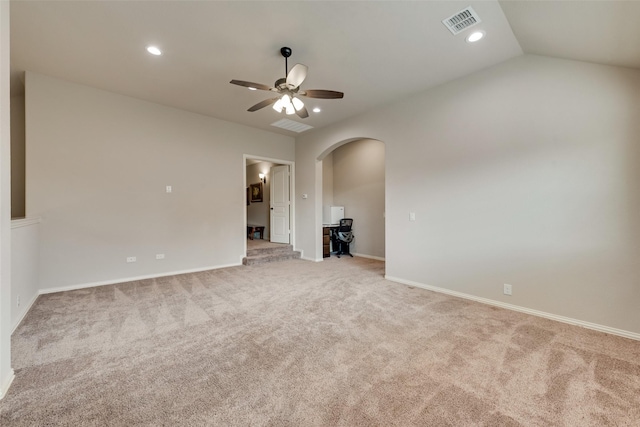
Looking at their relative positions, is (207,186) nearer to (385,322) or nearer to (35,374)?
(35,374)

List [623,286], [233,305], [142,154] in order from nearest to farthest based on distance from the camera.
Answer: [623,286]
[233,305]
[142,154]

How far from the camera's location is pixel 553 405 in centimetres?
162

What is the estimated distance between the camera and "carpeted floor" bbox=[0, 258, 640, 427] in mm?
1549

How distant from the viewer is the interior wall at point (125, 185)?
147 inches

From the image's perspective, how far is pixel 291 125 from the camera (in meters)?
5.58

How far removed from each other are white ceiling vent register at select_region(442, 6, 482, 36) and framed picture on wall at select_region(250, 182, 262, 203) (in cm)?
696

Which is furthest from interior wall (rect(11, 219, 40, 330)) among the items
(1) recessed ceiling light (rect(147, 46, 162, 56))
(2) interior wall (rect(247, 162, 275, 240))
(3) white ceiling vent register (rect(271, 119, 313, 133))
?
(2) interior wall (rect(247, 162, 275, 240))

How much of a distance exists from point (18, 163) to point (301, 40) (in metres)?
5.11

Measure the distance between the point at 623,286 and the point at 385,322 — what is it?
235 centimetres

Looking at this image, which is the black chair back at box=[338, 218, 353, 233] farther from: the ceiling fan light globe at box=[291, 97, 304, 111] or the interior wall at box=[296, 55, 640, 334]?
the ceiling fan light globe at box=[291, 97, 304, 111]

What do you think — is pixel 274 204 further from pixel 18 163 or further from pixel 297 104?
pixel 18 163

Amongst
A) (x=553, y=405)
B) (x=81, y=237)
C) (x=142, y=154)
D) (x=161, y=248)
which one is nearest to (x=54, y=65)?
(x=142, y=154)

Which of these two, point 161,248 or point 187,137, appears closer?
point 161,248

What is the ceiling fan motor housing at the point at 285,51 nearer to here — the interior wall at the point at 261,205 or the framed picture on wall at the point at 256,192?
the interior wall at the point at 261,205
